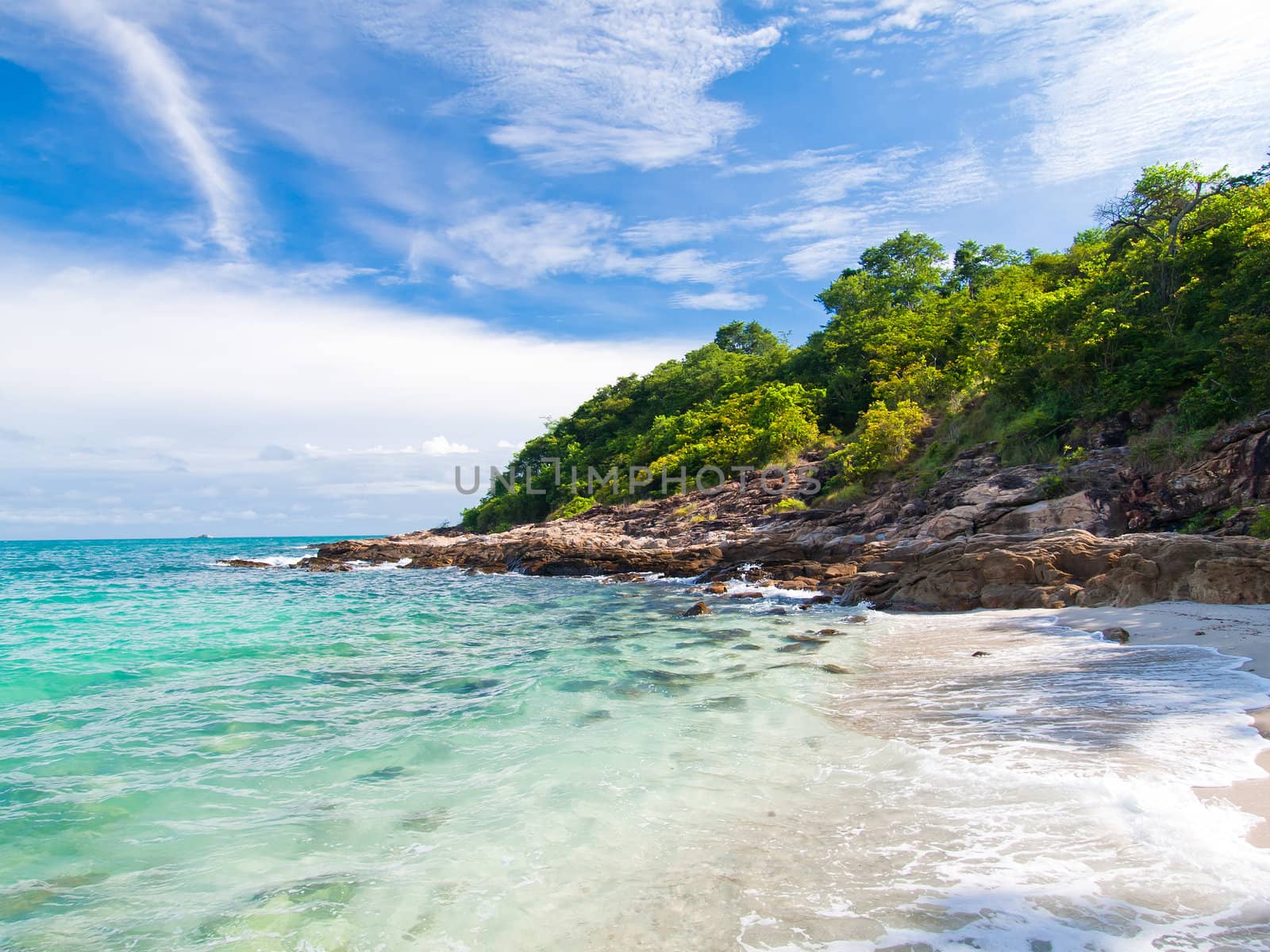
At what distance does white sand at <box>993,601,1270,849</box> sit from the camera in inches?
278

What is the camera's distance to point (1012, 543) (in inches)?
574

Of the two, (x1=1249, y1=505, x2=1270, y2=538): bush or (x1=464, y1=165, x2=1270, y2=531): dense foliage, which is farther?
(x1=464, y1=165, x2=1270, y2=531): dense foliage

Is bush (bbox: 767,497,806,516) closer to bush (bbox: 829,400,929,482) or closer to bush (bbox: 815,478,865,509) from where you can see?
bush (bbox: 815,478,865,509)

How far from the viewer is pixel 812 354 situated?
47.2 meters

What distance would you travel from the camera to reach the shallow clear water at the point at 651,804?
3.54 meters

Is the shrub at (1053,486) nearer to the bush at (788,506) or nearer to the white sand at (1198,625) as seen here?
the white sand at (1198,625)

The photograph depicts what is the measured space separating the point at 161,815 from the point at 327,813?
1.45 m

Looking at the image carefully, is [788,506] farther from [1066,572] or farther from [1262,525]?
[1262,525]

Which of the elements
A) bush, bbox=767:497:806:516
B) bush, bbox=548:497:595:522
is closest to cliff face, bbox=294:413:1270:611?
bush, bbox=767:497:806:516

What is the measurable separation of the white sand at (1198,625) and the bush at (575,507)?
3997 centimetres

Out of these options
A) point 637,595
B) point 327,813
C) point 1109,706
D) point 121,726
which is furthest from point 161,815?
point 637,595

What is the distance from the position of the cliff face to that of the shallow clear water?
2.61m

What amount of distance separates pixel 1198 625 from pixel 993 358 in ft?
66.1

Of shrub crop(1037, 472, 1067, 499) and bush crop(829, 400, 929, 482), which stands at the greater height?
bush crop(829, 400, 929, 482)
